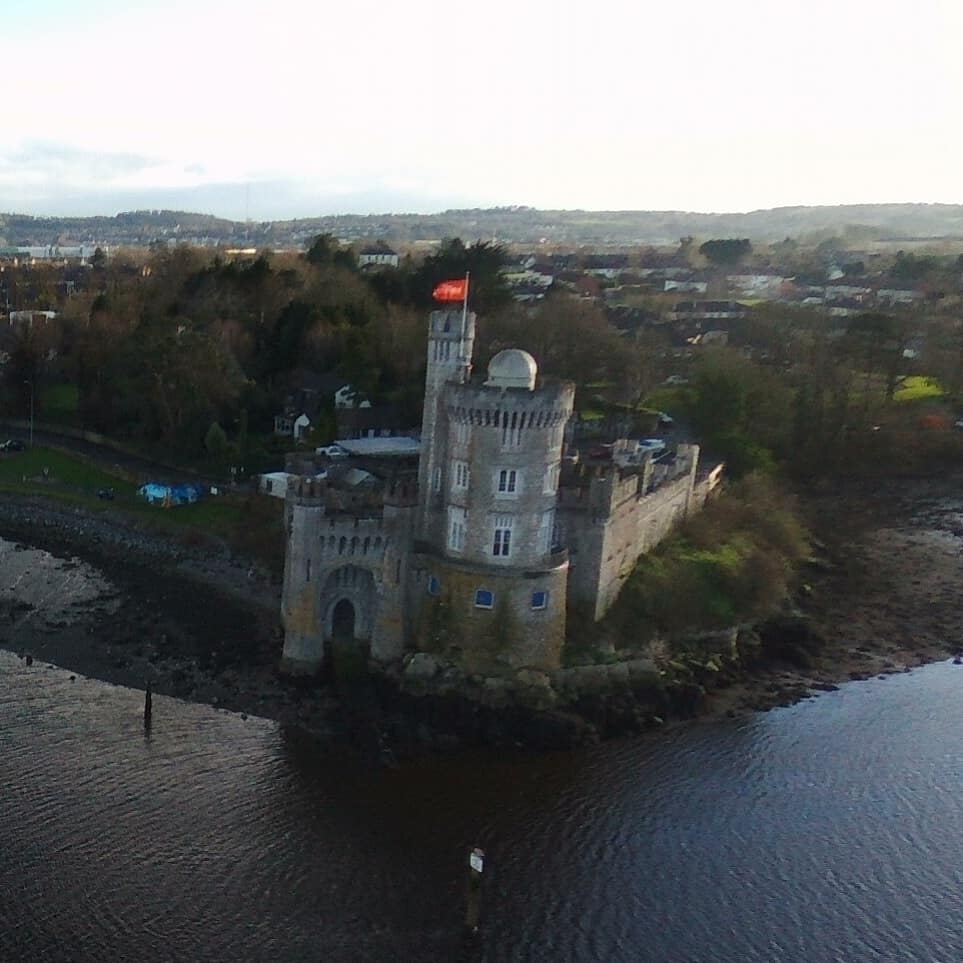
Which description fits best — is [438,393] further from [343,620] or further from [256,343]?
[256,343]

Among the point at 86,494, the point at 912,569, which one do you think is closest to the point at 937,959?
the point at 912,569

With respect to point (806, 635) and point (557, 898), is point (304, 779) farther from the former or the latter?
point (806, 635)

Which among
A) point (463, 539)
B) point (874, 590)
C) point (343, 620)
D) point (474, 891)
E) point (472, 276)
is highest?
point (472, 276)

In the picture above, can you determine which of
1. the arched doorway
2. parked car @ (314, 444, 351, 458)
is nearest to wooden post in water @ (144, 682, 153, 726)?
the arched doorway

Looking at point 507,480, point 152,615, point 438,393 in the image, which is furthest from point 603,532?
point 152,615

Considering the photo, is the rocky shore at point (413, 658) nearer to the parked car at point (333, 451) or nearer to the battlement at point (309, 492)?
the battlement at point (309, 492)

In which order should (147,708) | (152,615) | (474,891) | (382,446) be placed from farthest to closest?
(382,446) → (152,615) → (147,708) → (474,891)

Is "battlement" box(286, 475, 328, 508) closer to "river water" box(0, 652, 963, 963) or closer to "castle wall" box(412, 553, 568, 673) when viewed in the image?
"castle wall" box(412, 553, 568, 673)
